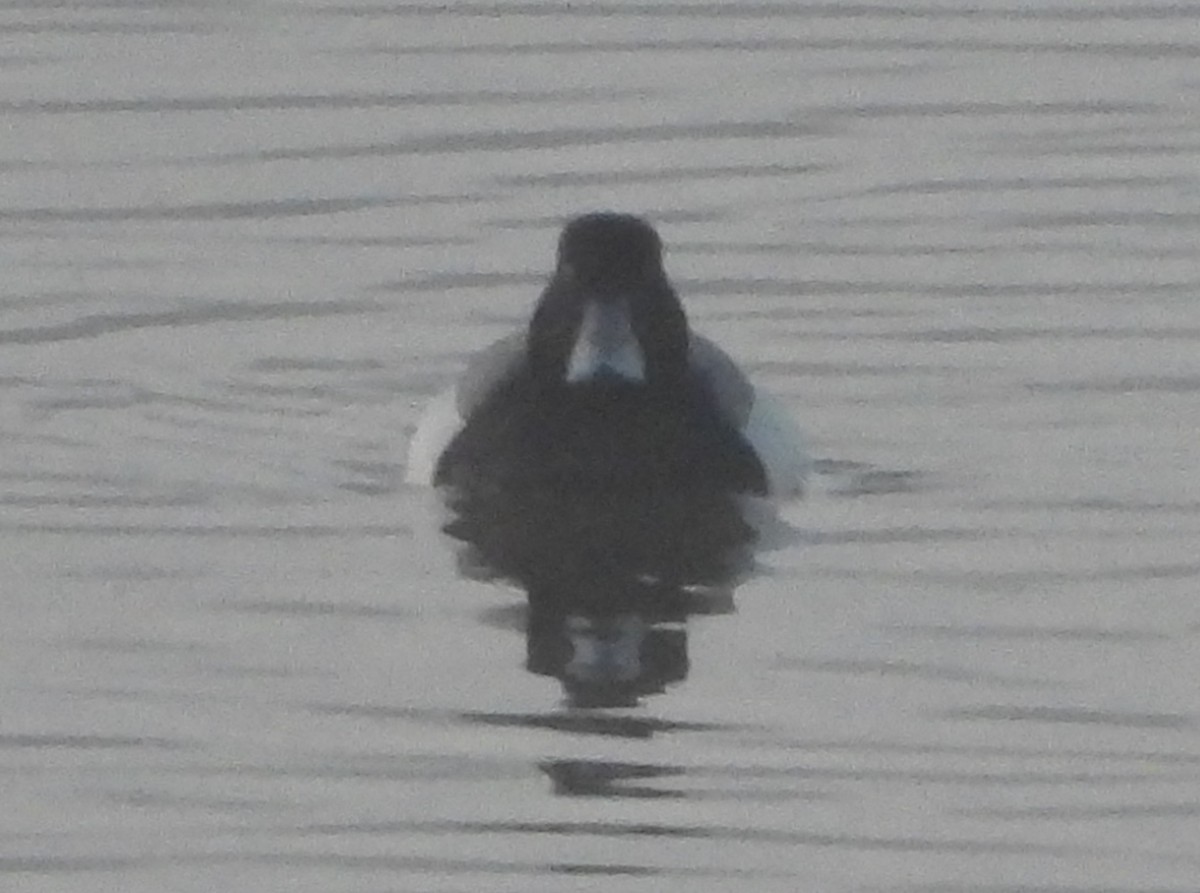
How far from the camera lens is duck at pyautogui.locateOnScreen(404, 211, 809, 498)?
17422mm

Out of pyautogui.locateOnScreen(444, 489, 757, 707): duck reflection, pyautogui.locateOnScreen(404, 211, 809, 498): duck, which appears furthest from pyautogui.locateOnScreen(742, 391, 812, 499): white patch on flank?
pyautogui.locateOnScreen(444, 489, 757, 707): duck reflection

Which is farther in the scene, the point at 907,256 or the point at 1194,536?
the point at 907,256

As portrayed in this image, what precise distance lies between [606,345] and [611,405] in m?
0.21

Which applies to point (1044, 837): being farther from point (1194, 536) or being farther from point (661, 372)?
point (661, 372)

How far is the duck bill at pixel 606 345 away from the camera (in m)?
17.4

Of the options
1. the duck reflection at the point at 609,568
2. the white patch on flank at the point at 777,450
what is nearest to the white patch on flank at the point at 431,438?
the duck reflection at the point at 609,568

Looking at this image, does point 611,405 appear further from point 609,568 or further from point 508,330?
point 508,330

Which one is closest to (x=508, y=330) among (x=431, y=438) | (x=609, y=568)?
(x=431, y=438)

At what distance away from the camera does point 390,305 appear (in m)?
19.7

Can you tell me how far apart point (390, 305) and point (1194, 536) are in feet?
13.2

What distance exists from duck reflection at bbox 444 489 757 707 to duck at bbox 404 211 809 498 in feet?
0.24

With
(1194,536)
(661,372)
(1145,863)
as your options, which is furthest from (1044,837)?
(661,372)

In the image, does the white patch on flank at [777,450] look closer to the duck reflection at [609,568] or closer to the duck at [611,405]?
the duck at [611,405]

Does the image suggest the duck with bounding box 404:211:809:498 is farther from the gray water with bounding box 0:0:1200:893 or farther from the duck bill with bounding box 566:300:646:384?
the gray water with bounding box 0:0:1200:893
